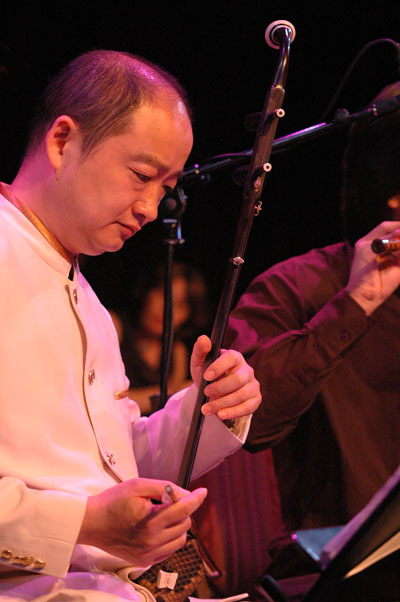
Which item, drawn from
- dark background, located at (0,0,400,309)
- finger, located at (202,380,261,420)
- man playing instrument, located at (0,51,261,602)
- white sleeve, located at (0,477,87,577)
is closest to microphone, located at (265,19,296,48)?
man playing instrument, located at (0,51,261,602)

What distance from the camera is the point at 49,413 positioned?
123 centimetres

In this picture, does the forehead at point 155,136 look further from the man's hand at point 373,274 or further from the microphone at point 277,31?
the man's hand at point 373,274

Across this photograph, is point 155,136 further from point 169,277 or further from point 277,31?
point 169,277

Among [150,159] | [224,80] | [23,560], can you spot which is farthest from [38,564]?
[224,80]

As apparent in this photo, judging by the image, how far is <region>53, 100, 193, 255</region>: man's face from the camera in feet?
4.32

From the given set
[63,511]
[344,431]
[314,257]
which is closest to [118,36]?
[314,257]

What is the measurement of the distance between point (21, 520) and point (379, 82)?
9.75 feet

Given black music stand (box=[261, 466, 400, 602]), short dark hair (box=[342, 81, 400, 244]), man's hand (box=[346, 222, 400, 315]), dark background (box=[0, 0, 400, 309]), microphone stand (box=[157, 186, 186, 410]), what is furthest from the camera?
dark background (box=[0, 0, 400, 309])

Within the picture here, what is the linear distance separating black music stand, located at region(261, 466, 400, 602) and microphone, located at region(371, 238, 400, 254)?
0.94 metres

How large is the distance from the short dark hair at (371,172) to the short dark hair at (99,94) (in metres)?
1.01

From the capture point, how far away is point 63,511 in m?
1.09

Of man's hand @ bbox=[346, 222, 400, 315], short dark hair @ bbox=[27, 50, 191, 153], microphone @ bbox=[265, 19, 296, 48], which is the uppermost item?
microphone @ bbox=[265, 19, 296, 48]

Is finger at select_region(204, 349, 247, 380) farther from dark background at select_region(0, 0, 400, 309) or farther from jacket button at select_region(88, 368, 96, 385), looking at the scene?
dark background at select_region(0, 0, 400, 309)

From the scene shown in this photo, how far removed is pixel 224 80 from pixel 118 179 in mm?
2148
